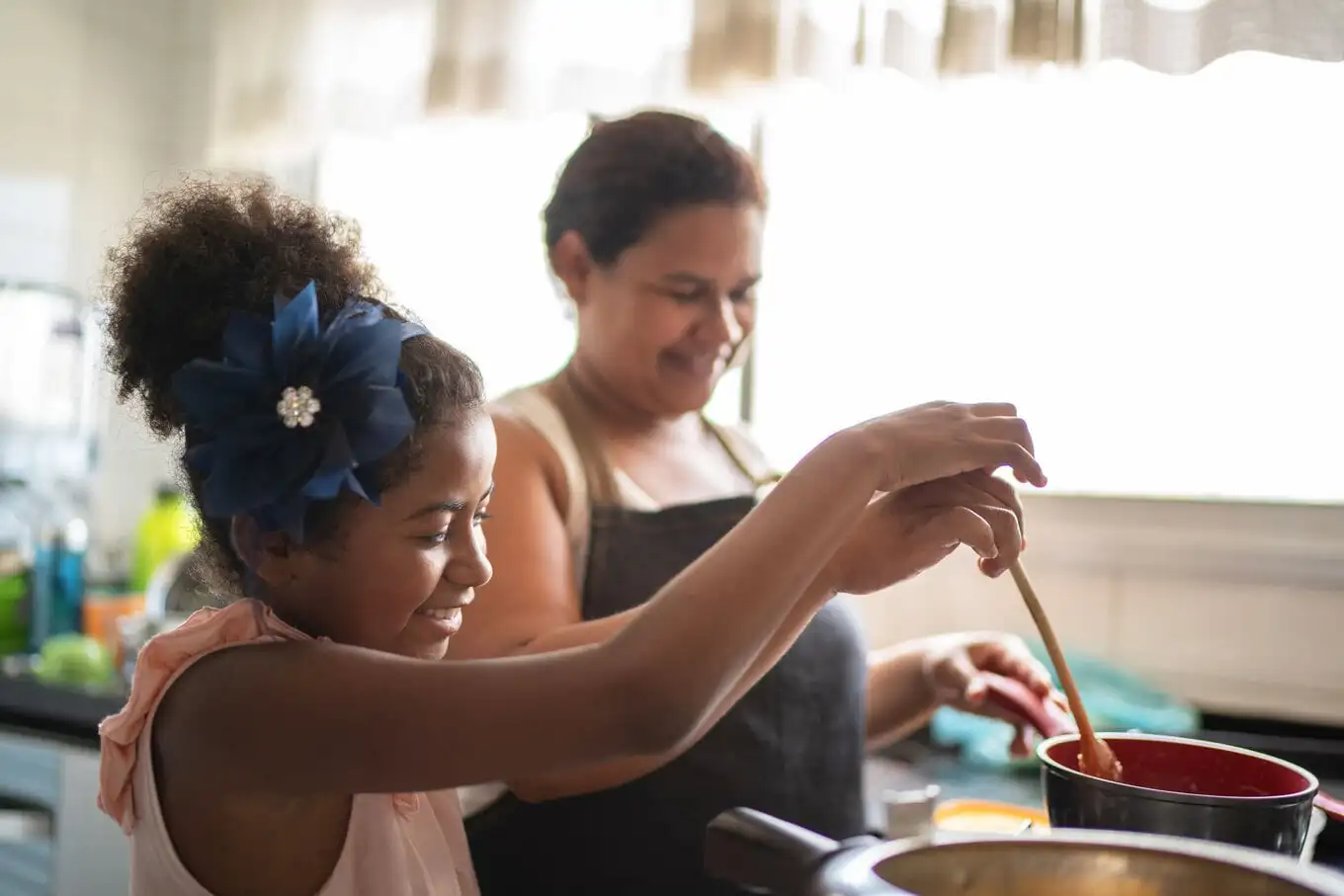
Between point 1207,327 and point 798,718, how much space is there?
95 centimetres

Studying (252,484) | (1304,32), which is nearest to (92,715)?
(252,484)

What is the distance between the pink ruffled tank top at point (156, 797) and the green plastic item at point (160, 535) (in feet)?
5.10

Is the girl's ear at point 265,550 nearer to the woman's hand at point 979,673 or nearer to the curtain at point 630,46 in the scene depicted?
the woman's hand at point 979,673

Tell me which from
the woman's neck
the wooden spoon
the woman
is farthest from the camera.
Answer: the woman's neck

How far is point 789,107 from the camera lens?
179 cm

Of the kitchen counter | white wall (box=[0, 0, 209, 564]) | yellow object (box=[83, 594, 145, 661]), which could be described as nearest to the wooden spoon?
the kitchen counter

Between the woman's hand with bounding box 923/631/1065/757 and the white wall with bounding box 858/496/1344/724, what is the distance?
Answer: 0.61m

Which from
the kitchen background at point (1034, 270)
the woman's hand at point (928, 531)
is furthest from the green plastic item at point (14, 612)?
the woman's hand at point (928, 531)

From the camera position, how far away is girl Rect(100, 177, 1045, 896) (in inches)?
26.3

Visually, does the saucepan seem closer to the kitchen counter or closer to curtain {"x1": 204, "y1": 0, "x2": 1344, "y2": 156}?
curtain {"x1": 204, "y1": 0, "x2": 1344, "y2": 156}

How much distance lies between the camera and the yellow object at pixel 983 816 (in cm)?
118

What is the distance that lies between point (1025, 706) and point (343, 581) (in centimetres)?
64

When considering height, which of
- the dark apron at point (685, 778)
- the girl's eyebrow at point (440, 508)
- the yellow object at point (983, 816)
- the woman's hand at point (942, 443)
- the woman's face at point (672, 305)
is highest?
the woman's face at point (672, 305)

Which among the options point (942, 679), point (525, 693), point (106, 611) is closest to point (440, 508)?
point (525, 693)
